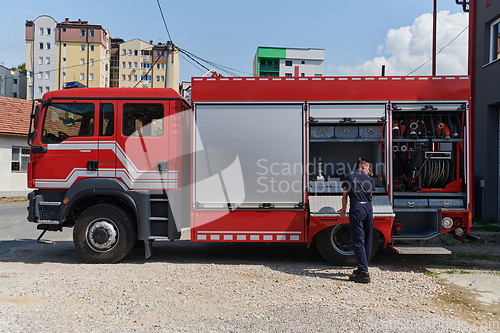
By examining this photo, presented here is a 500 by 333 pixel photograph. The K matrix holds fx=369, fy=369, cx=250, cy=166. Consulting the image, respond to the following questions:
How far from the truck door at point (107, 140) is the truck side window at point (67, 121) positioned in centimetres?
19

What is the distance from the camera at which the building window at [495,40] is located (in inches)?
476

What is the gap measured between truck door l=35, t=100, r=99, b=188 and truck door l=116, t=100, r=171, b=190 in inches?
19.2

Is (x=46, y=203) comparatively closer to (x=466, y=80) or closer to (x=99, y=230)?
(x=99, y=230)

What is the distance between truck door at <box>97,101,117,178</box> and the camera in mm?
6352

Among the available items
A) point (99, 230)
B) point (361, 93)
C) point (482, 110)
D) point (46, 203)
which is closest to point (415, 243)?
point (361, 93)

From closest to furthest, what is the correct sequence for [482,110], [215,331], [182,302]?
[215,331]
[182,302]
[482,110]

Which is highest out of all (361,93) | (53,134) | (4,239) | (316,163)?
(361,93)

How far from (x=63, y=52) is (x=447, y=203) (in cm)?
6820

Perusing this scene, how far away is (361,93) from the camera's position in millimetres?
6336

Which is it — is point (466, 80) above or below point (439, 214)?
above

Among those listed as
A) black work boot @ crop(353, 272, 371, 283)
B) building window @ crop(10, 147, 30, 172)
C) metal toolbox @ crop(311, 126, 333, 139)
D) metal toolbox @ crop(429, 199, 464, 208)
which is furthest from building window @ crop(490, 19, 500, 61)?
building window @ crop(10, 147, 30, 172)

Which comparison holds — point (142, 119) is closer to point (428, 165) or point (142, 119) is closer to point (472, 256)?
point (428, 165)

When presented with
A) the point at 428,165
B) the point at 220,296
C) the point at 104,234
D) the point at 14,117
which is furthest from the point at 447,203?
the point at 14,117

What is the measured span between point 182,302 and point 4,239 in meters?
6.74
